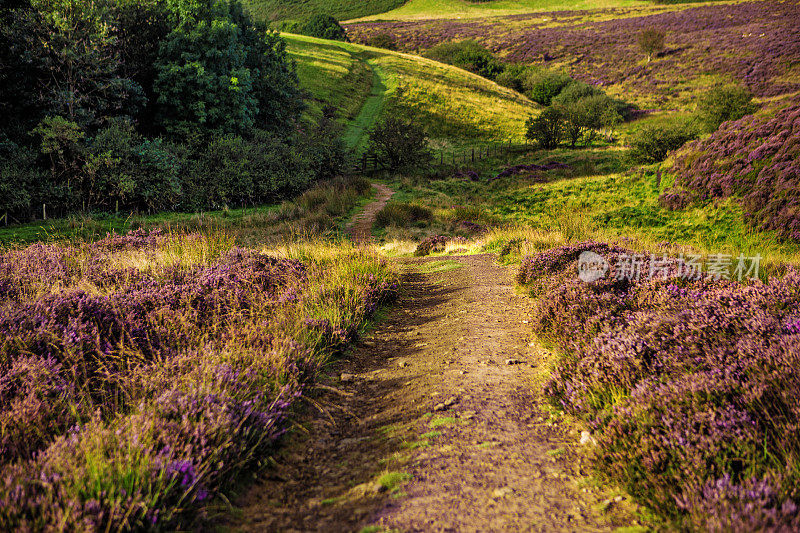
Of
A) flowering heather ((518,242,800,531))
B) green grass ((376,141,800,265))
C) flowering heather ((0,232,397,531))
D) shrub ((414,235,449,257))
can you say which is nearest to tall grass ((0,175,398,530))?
flowering heather ((0,232,397,531))

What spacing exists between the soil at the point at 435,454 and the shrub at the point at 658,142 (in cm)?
2848

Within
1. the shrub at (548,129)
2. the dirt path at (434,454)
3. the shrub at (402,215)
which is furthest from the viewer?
the shrub at (548,129)

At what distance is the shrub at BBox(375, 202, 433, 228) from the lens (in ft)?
63.8

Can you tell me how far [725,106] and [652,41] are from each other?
42.6 m

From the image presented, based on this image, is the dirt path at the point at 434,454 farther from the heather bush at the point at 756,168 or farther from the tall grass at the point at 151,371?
the heather bush at the point at 756,168

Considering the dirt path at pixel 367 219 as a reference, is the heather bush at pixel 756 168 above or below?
above

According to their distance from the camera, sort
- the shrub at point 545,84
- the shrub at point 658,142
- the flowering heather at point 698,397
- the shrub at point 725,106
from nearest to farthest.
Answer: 1. the flowering heather at point 698,397
2. the shrub at point 658,142
3. the shrub at point 725,106
4. the shrub at point 545,84

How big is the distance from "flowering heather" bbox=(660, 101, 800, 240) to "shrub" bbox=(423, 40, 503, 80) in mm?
60027

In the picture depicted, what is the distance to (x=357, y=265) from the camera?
794 cm

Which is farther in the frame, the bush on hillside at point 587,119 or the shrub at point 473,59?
the shrub at point 473,59

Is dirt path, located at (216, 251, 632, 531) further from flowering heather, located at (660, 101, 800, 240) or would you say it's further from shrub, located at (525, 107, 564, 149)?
shrub, located at (525, 107, 564, 149)

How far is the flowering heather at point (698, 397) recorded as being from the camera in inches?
86.5

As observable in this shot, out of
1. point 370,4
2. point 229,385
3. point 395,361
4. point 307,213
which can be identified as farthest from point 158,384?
point 370,4

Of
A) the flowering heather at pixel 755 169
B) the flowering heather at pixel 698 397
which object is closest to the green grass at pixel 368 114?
the flowering heather at pixel 755 169
